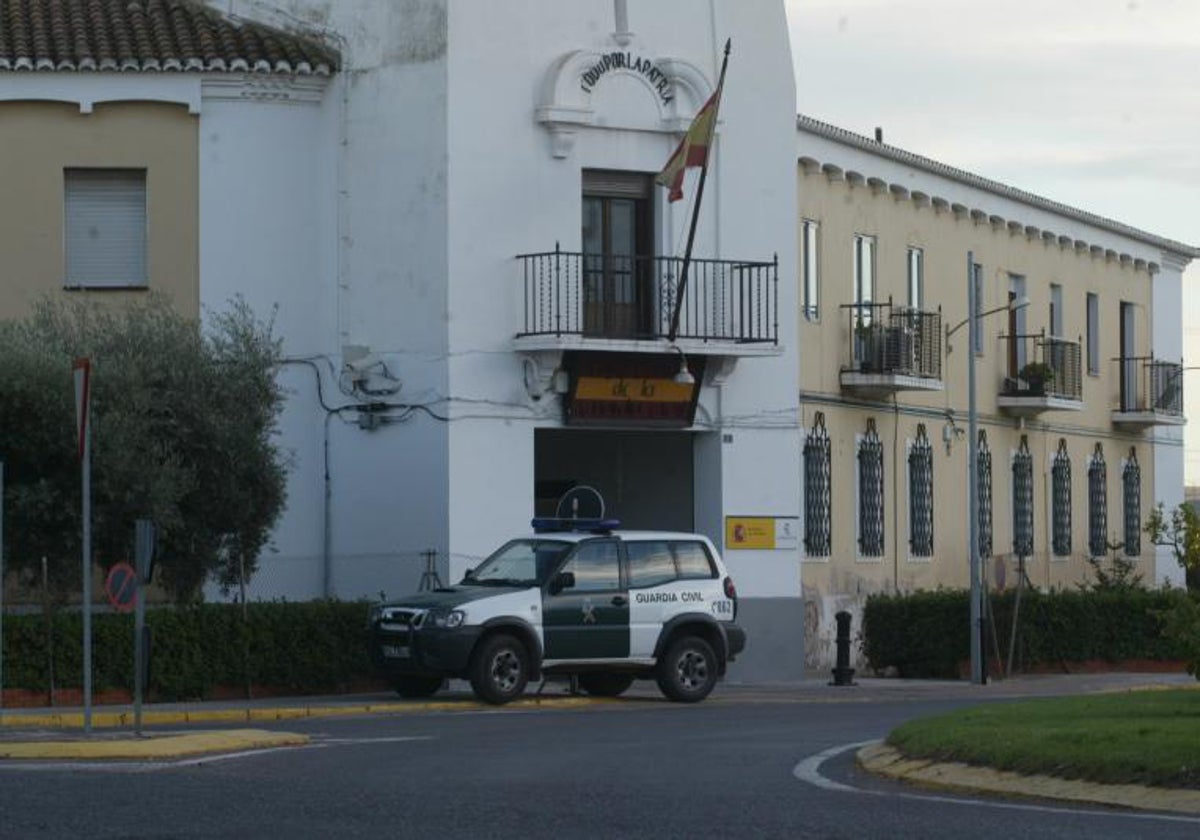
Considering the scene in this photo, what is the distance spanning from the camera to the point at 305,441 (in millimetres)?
34406

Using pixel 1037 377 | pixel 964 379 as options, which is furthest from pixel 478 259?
pixel 1037 377

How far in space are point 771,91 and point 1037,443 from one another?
15054 millimetres

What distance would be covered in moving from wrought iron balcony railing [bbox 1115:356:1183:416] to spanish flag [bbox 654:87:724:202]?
22.1 metres

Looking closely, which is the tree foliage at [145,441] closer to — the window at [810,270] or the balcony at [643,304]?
the balcony at [643,304]

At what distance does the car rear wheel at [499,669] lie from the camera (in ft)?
92.4

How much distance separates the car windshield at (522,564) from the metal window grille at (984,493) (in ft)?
60.9

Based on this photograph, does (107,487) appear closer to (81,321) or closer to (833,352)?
(81,321)

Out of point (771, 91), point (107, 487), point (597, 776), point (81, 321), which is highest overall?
point (771, 91)

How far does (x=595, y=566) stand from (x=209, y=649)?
4.64 meters

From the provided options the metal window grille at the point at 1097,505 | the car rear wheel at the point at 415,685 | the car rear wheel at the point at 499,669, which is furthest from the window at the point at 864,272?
the car rear wheel at the point at 499,669

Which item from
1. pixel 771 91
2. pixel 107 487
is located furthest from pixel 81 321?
pixel 771 91

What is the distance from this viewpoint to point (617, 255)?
34.7 m

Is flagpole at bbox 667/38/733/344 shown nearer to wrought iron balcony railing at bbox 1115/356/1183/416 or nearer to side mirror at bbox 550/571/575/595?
side mirror at bbox 550/571/575/595

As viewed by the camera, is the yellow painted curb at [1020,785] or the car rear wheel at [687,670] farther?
the car rear wheel at [687,670]
